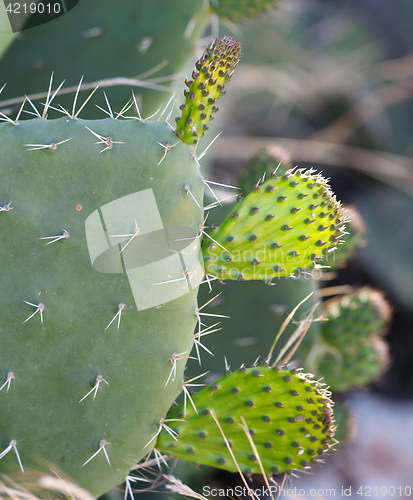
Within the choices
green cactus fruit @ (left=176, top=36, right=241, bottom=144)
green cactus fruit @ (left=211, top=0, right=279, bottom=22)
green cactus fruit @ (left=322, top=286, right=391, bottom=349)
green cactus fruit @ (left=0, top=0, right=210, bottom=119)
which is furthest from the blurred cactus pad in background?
green cactus fruit @ (left=322, top=286, right=391, bottom=349)

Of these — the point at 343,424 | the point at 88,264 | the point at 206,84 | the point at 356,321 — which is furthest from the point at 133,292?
the point at 343,424

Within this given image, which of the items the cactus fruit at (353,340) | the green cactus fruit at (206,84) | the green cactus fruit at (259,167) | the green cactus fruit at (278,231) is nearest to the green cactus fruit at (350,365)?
the cactus fruit at (353,340)

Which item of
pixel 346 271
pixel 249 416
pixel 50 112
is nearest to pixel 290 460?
pixel 249 416

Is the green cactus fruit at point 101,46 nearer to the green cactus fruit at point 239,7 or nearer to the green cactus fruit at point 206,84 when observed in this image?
the green cactus fruit at point 239,7

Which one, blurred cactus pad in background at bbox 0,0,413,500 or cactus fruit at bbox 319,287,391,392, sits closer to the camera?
blurred cactus pad in background at bbox 0,0,413,500

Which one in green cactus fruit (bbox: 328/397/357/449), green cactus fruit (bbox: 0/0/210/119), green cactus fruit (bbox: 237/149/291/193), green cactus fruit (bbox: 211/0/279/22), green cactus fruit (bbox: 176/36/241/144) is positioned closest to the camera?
green cactus fruit (bbox: 176/36/241/144)

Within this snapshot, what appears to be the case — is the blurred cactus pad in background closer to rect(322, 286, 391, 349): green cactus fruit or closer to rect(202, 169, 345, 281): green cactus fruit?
rect(202, 169, 345, 281): green cactus fruit
